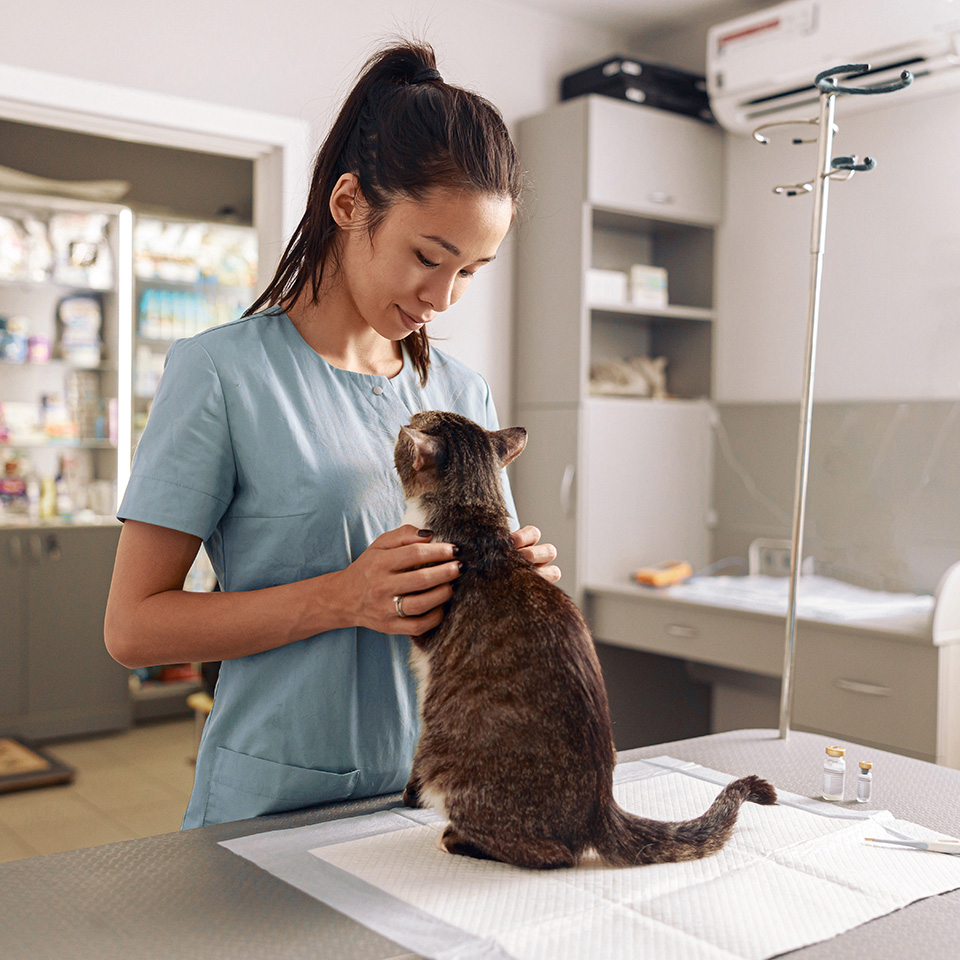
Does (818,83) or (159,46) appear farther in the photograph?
(159,46)

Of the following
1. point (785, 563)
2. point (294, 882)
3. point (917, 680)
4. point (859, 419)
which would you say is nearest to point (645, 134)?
point (859, 419)

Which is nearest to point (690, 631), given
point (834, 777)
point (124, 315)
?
point (834, 777)

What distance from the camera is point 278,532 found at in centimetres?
99

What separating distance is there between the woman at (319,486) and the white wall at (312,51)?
1208 millimetres

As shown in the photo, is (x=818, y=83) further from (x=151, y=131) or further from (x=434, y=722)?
(x=151, y=131)

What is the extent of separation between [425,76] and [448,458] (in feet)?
1.40

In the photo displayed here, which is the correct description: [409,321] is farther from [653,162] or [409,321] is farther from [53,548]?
[53,548]

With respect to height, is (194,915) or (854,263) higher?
(854,263)

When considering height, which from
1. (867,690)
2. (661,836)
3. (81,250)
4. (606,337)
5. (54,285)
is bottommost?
(867,690)

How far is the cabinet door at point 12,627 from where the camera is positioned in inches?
148

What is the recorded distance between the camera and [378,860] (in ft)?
2.79

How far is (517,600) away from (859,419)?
7.94 ft

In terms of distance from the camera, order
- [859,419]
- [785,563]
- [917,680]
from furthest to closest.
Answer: [785,563], [859,419], [917,680]

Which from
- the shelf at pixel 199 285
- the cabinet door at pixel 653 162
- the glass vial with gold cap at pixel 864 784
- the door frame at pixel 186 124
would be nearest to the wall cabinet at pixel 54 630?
the shelf at pixel 199 285
